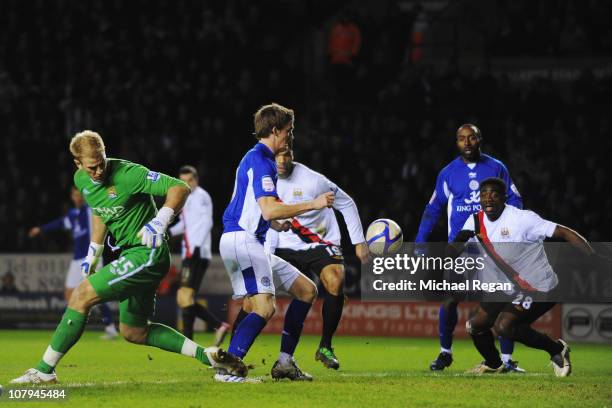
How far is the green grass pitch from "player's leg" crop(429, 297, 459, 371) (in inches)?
5.2

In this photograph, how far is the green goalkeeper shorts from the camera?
9.08 m

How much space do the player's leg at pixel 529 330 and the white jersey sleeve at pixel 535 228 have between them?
0.64 metres

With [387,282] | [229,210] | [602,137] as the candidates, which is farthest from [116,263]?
[602,137]

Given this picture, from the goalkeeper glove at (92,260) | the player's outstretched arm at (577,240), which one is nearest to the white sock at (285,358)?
the goalkeeper glove at (92,260)

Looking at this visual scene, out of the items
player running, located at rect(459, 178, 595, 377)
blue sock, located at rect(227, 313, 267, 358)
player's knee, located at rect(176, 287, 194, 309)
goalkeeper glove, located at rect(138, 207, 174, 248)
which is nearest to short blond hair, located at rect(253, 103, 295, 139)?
goalkeeper glove, located at rect(138, 207, 174, 248)

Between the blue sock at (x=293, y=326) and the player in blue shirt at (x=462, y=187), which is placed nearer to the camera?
the blue sock at (x=293, y=326)

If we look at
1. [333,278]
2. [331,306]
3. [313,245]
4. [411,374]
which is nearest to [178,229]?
[313,245]

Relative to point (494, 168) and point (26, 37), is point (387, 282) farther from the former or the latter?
point (26, 37)

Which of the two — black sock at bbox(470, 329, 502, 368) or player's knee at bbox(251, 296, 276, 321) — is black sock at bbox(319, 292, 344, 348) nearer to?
black sock at bbox(470, 329, 502, 368)

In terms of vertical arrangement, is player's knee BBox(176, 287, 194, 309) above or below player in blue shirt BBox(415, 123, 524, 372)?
→ below

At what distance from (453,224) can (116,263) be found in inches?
171

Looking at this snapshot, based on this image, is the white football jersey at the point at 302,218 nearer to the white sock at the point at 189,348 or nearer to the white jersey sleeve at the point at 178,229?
the white sock at the point at 189,348

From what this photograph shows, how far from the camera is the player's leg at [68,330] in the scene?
9.12 m

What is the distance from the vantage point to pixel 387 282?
19.6 metres
